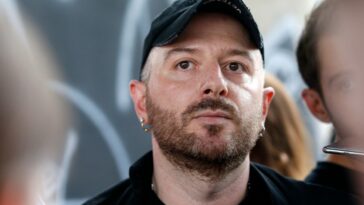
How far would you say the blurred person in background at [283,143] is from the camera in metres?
2.75

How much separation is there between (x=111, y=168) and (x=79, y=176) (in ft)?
0.62

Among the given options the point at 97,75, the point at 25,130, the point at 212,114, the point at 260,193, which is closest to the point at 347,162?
the point at 260,193

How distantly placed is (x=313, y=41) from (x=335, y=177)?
479 millimetres

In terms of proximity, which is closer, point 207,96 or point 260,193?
point 207,96

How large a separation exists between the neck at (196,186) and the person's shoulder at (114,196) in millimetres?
116

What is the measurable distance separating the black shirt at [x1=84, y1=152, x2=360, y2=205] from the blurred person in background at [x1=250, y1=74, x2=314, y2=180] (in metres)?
0.74

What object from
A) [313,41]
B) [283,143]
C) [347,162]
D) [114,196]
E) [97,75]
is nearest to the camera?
[114,196]

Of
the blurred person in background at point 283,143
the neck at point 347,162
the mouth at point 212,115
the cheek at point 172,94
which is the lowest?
the blurred person in background at point 283,143

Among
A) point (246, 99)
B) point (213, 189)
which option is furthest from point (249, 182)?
point (246, 99)

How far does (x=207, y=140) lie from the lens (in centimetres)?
178

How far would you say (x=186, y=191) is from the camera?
188 centimetres

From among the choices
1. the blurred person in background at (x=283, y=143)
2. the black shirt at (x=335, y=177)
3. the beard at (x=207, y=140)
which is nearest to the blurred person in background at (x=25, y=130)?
the beard at (x=207, y=140)

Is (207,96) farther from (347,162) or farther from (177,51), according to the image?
(347,162)

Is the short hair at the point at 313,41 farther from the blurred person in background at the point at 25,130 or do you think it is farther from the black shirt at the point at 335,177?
the blurred person in background at the point at 25,130
